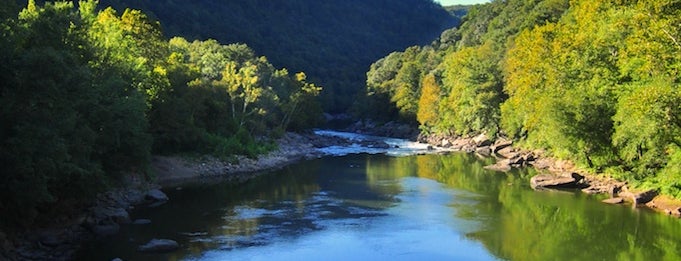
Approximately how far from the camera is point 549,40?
61125 millimetres

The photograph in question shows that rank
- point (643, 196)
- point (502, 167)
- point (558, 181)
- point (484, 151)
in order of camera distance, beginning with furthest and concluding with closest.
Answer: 1. point (484, 151)
2. point (502, 167)
3. point (558, 181)
4. point (643, 196)

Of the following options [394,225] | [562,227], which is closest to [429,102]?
[562,227]

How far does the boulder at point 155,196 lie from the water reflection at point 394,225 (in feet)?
2.70

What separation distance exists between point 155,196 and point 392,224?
15.8 meters

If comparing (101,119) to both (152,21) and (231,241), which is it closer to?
(231,241)

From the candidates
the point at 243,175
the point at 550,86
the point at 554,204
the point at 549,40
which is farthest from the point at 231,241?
the point at 549,40

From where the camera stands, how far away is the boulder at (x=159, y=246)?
27.1 m

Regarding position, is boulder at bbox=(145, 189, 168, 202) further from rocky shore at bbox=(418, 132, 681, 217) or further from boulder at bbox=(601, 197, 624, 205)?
boulder at bbox=(601, 197, 624, 205)

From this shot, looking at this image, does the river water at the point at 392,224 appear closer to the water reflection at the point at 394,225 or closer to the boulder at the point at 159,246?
the water reflection at the point at 394,225

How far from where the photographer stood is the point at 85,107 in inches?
1161

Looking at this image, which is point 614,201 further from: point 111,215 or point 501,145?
point 501,145

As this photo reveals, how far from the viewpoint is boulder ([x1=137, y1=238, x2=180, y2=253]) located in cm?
2714

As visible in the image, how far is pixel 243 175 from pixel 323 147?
3203 cm

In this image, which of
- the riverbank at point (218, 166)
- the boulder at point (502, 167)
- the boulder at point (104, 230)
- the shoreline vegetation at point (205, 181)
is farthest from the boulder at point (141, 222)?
the boulder at point (502, 167)
